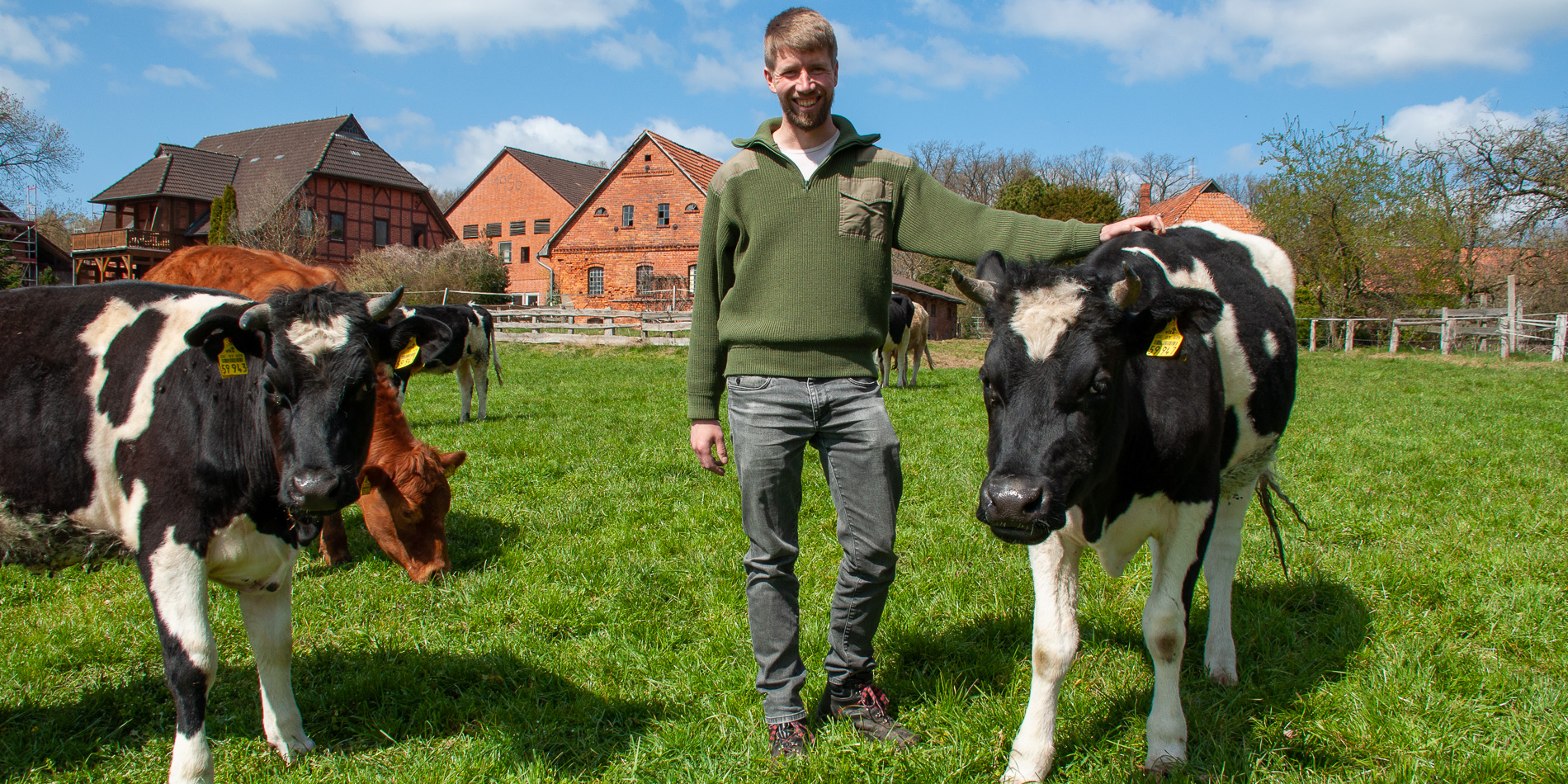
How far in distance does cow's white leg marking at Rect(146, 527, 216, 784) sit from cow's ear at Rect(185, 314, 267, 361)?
60 cm

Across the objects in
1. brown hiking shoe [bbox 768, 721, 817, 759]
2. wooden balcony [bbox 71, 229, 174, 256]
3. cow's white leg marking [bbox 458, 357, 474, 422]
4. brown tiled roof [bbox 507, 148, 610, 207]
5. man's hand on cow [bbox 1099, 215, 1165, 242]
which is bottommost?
brown hiking shoe [bbox 768, 721, 817, 759]

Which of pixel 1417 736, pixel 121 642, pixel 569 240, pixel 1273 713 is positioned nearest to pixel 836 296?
pixel 1273 713

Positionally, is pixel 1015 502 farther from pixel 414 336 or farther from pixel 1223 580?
pixel 414 336

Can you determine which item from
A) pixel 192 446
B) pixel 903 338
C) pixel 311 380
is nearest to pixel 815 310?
pixel 311 380

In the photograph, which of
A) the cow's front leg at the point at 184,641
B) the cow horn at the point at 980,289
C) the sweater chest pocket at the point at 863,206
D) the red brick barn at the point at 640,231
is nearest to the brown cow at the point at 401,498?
the cow's front leg at the point at 184,641

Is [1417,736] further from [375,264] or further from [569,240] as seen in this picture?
[569,240]

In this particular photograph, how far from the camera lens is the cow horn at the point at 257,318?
2750 millimetres

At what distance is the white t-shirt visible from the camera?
2.87 meters

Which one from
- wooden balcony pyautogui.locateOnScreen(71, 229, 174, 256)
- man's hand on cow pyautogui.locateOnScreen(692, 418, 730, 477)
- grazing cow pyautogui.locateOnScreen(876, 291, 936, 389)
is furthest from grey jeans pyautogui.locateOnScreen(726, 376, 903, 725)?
wooden balcony pyautogui.locateOnScreen(71, 229, 174, 256)

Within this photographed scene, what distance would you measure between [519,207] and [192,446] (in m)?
50.3

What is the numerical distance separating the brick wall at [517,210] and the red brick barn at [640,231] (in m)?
9.97

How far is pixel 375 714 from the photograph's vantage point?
10.6 ft

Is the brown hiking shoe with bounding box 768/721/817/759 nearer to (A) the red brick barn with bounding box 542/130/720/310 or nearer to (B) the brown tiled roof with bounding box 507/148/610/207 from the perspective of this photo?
(A) the red brick barn with bounding box 542/130/720/310

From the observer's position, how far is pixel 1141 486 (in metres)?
2.87
